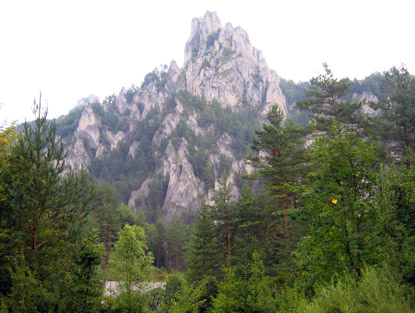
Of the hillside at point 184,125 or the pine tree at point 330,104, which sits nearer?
the pine tree at point 330,104

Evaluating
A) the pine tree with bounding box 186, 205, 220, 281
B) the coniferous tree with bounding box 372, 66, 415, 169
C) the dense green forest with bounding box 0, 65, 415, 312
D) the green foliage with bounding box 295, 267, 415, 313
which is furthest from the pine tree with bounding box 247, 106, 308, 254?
the green foliage with bounding box 295, 267, 415, 313

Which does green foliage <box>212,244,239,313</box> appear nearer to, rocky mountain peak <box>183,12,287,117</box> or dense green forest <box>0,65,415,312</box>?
dense green forest <box>0,65,415,312</box>

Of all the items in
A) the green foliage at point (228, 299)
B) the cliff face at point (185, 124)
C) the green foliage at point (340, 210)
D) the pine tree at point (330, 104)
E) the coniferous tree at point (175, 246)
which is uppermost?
the cliff face at point (185, 124)

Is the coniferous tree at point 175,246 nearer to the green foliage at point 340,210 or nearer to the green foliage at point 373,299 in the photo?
the green foliage at point 340,210

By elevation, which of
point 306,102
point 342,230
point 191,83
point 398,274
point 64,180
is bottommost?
point 398,274

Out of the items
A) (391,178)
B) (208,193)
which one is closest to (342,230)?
(391,178)

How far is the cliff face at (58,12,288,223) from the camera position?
102688mm

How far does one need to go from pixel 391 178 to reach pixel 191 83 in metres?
137

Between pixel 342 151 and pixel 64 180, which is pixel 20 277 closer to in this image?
pixel 64 180

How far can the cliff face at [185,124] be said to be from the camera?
103 metres

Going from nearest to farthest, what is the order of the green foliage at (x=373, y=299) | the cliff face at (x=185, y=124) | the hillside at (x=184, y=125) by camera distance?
the green foliage at (x=373, y=299)
the hillside at (x=184, y=125)
the cliff face at (x=185, y=124)

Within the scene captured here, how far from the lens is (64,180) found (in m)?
11.8

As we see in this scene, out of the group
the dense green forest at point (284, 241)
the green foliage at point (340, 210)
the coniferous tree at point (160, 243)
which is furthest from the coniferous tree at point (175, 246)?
the green foliage at point (340, 210)

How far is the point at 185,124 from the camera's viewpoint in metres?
116
